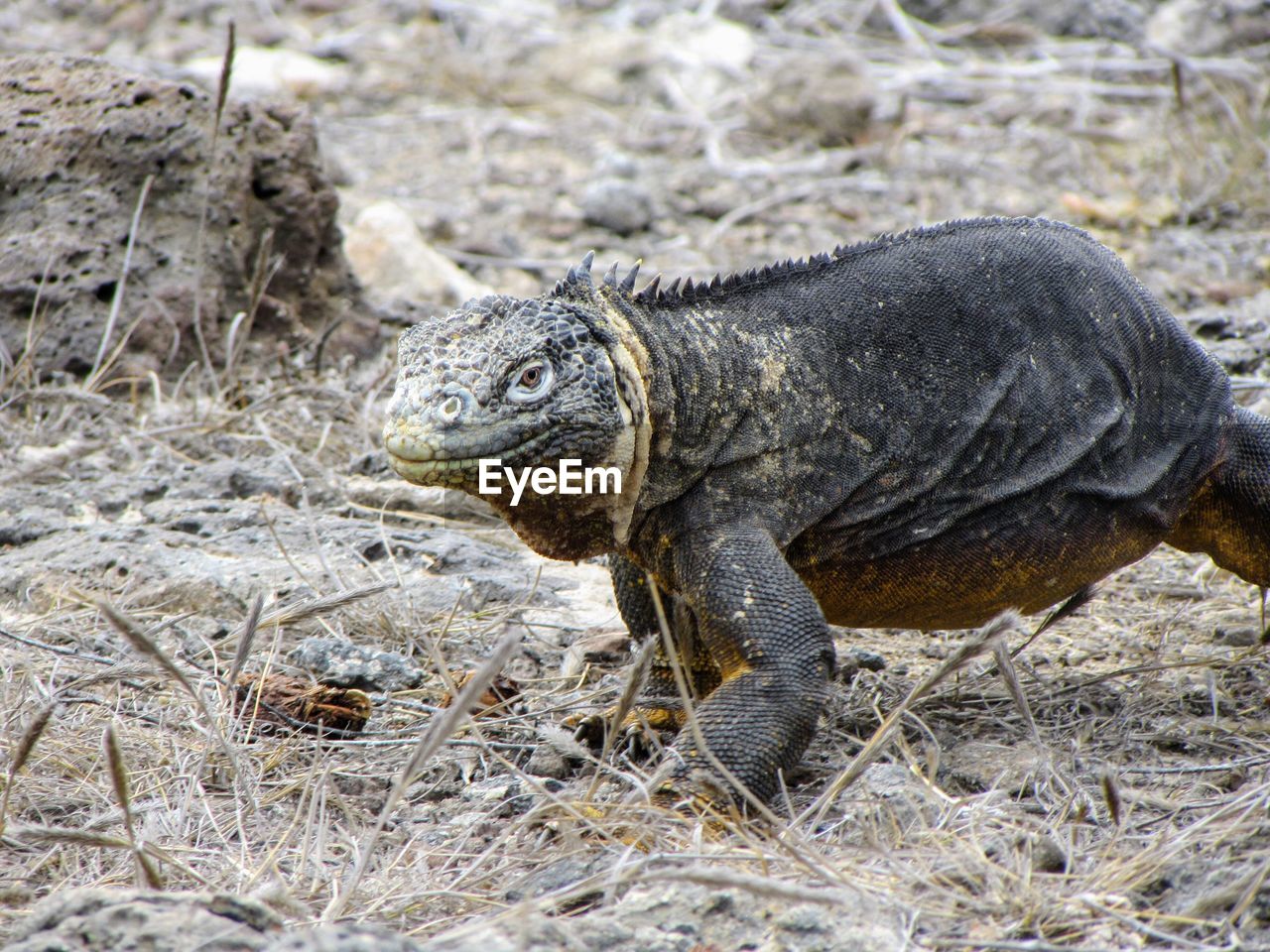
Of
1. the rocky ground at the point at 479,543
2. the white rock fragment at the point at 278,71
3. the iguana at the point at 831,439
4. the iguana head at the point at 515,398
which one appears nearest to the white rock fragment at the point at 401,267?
the rocky ground at the point at 479,543

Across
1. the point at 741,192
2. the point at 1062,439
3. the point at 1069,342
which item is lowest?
the point at 741,192

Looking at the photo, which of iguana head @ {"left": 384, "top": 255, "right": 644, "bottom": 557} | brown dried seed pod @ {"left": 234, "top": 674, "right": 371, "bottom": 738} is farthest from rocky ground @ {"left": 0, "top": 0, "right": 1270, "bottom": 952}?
iguana head @ {"left": 384, "top": 255, "right": 644, "bottom": 557}

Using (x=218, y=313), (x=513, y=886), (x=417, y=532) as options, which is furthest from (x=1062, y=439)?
(x=218, y=313)

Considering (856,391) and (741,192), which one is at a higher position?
(856,391)

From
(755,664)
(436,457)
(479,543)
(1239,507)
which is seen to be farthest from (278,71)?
(755,664)

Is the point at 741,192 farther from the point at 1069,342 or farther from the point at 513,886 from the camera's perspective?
the point at 513,886

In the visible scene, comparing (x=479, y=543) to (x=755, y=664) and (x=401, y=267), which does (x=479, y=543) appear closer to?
(x=755, y=664)

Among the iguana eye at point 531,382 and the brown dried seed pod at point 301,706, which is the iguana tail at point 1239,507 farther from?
the brown dried seed pod at point 301,706
